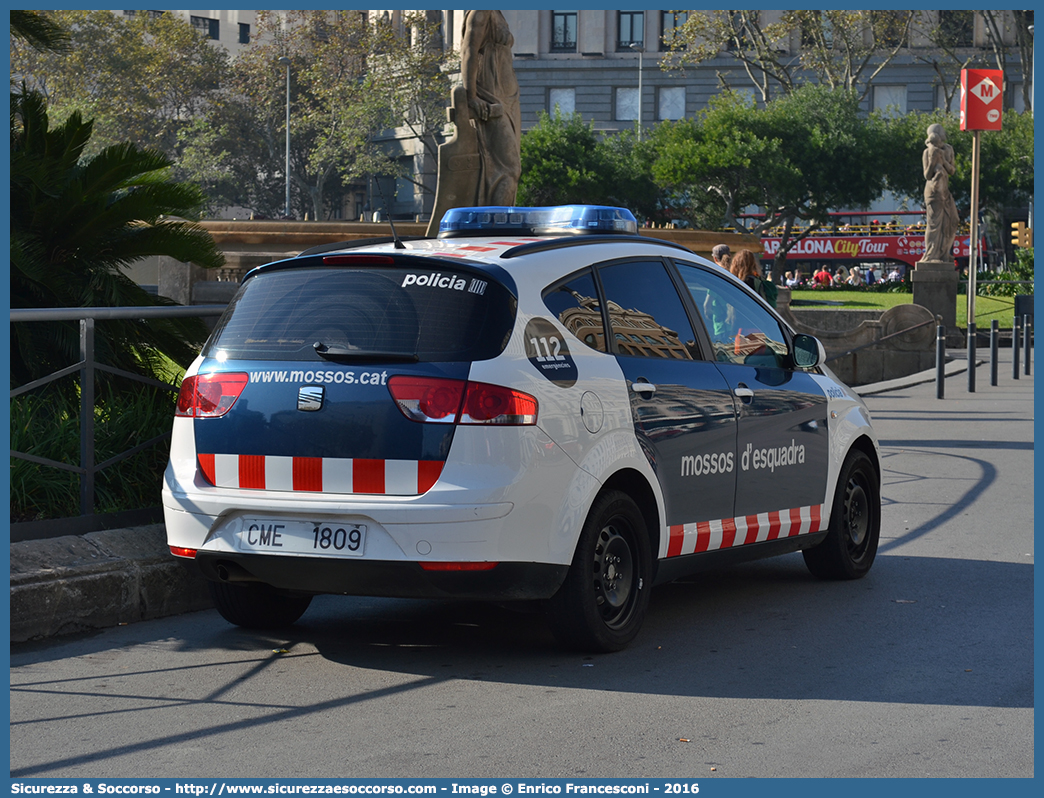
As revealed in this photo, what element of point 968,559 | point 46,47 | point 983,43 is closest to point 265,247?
point 46,47

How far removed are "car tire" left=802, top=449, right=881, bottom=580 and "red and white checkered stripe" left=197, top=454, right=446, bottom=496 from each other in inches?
116

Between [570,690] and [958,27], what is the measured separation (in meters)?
63.0

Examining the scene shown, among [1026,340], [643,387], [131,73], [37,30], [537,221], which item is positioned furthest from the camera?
[131,73]

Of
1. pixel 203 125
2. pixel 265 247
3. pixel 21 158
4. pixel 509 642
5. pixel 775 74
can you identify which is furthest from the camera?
pixel 203 125

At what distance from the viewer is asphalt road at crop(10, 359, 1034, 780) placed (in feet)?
14.2

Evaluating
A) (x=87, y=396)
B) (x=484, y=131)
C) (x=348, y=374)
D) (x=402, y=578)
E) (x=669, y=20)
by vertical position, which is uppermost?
(x=669, y=20)

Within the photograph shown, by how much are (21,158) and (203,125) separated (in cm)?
5814

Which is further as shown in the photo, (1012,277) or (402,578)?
(1012,277)

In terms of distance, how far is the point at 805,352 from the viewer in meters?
7.13

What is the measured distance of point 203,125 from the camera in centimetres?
6412

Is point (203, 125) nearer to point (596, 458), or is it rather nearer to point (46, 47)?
point (46, 47)

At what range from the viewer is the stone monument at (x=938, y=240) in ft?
107

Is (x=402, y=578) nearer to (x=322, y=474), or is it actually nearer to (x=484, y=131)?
(x=322, y=474)

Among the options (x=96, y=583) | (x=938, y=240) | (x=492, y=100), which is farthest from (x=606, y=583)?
(x=938, y=240)
